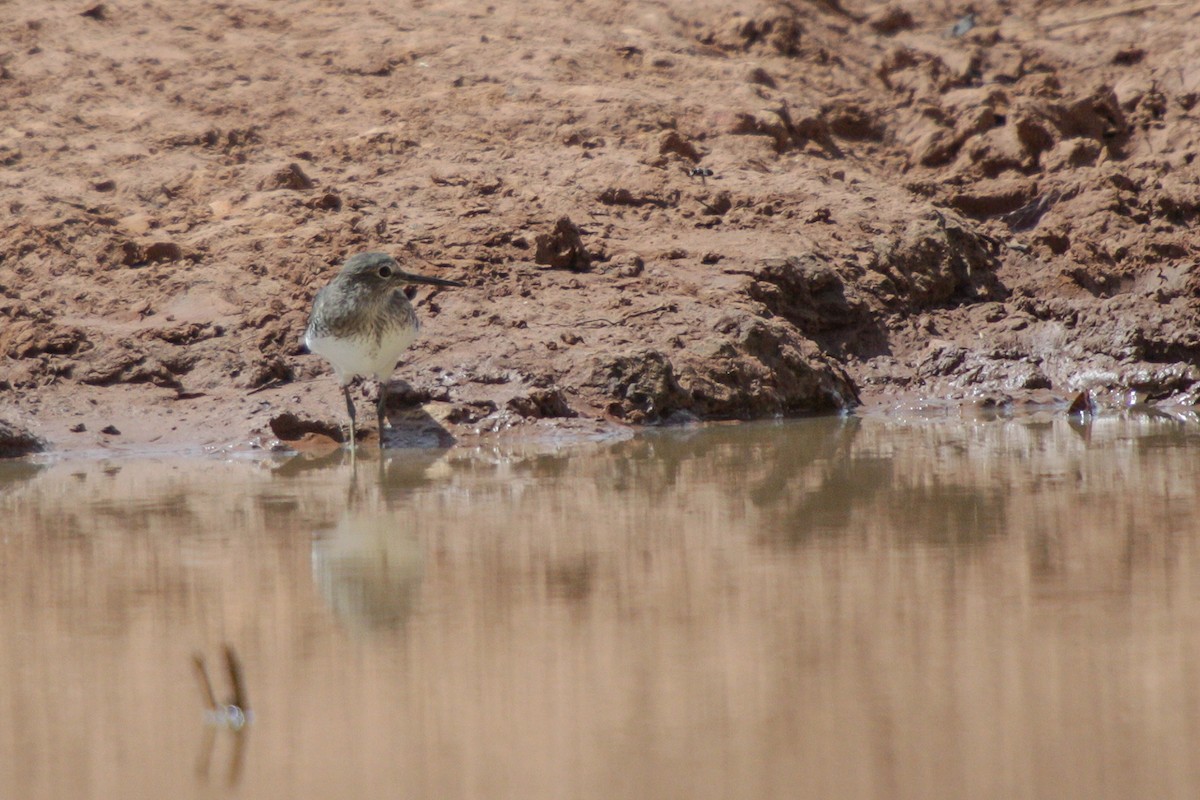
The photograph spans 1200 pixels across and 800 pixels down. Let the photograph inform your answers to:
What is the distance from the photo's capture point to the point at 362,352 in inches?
280

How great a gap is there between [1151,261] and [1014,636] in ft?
23.3

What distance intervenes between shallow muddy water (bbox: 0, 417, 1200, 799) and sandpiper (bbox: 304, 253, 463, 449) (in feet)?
5.42

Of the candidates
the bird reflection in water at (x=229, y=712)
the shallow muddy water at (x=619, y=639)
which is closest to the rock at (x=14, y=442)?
the shallow muddy water at (x=619, y=639)

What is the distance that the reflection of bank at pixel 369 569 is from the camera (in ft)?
11.4

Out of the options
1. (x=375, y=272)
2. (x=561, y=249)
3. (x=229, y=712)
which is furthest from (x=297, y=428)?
(x=229, y=712)

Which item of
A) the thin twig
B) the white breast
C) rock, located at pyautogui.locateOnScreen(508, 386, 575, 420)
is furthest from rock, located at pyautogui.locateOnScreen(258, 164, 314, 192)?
the thin twig

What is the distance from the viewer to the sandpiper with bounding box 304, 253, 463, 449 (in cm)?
708

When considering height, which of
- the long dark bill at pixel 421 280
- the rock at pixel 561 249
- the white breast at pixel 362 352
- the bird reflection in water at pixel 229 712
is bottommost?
the bird reflection in water at pixel 229 712

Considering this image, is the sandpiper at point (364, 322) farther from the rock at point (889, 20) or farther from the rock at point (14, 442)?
the rock at point (889, 20)

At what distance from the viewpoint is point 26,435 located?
23.0 ft

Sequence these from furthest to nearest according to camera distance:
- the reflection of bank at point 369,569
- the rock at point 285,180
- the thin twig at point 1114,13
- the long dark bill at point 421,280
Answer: the thin twig at point 1114,13 < the rock at point 285,180 < the long dark bill at point 421,280 < the reflection of bank at point 369,569

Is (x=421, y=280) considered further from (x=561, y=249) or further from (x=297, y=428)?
(x=561, y=249)

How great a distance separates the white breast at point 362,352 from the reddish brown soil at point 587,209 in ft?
1.06

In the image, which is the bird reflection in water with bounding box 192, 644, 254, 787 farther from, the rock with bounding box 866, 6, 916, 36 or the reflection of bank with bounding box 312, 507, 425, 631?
the rock with bounding box 866, 6, 916, 36
